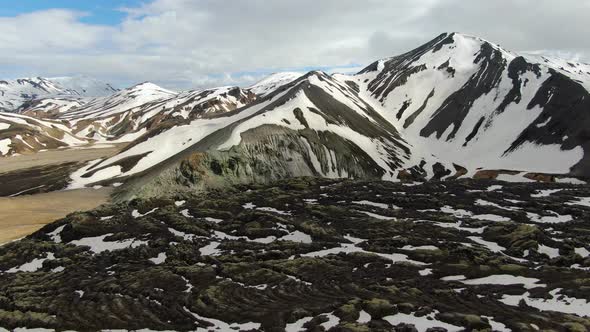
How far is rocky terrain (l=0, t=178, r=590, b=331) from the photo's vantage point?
2717 cm

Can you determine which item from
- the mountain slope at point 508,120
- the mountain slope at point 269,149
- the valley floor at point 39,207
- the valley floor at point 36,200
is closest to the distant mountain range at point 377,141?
the mountain slope at point 269,149

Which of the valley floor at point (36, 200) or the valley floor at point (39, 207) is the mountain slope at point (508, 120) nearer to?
the valley floor at point (39, 207)

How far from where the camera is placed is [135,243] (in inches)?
1860

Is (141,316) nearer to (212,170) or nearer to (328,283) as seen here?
(328,283)

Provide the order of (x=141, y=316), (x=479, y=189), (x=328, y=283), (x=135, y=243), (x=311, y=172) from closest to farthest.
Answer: (x=141, y=316), (x=328, y=283), (x=135, y=243), (x=479, y=189), (x=311, y=172)

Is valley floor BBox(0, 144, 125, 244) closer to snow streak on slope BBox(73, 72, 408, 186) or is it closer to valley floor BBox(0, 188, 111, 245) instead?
valley floor BBox(0, 188, 111, 245)

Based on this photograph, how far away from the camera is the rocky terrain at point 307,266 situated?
27172mm

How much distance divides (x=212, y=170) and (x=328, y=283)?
6689 cm

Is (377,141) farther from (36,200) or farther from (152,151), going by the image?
(36,200)

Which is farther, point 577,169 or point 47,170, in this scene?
point 47,170

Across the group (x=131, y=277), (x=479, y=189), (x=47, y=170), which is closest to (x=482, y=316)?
(x=131, y=277)

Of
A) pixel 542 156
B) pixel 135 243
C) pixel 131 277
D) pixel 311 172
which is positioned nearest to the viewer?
pixel 131 277

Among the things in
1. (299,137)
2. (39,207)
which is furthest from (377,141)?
(39,207)

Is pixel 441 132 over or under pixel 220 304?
over
